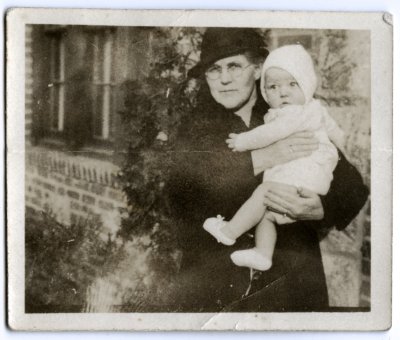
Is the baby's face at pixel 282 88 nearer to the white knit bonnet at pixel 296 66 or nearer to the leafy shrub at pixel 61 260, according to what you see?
the white knit bonnet at pixel 296 66

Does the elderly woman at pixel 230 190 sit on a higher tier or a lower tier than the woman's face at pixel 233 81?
lower

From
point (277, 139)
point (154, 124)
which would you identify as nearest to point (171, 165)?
point (154, 124)

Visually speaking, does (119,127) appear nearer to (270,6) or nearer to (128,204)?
(128,204)

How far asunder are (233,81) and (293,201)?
0.21m

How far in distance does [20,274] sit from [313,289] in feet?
1.52

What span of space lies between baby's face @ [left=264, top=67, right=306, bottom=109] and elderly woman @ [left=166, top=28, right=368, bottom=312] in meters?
0.02

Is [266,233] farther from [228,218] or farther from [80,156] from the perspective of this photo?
[80,156]

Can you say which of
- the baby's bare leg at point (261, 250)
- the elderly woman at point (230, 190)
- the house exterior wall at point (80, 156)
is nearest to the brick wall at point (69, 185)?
the house exterior wall at point (80, 156)

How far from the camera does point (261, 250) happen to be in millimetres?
887

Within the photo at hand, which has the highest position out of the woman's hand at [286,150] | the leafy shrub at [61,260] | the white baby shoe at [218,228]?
the woman's hand at [286,150]

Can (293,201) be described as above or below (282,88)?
below

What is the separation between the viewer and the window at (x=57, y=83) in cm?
88

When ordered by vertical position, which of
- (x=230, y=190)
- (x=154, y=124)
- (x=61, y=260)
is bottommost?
(x=61, y=260)

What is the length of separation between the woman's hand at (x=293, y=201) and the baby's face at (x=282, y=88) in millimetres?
131
